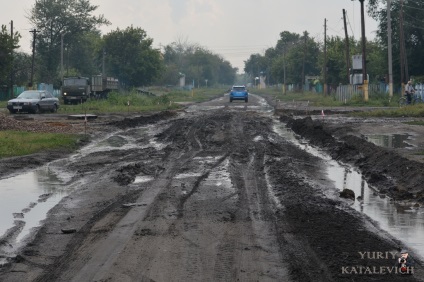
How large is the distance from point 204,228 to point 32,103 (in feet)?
123

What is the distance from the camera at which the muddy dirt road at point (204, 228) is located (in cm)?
789

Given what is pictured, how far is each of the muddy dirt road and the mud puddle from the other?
0.81 ft

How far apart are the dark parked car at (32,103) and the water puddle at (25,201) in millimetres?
28175

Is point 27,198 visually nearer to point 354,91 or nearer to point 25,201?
point 25,201

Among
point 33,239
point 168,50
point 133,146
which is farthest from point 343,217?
point 168,50

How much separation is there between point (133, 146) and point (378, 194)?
40.7 ft

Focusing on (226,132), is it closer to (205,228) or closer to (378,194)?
(378,194)

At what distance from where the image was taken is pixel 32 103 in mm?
45938

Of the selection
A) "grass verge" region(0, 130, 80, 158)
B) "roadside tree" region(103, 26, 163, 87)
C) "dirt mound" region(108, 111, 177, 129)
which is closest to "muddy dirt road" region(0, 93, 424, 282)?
"grass verge" region(0, 130, 80, 158)

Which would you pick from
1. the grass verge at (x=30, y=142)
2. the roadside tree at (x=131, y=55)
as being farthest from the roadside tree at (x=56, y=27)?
the grass verge at (x=30, y=142)

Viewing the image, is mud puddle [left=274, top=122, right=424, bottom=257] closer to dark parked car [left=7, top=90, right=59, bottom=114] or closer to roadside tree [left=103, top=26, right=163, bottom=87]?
dark parked car [left=7, top=90, right=59, bottom=114]

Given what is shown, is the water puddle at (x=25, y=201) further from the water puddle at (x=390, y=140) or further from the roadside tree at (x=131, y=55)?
the roadside tree at (x=131, y=55)

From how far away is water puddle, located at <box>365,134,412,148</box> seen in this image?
2281cm

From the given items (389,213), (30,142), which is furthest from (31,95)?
(389,213)
